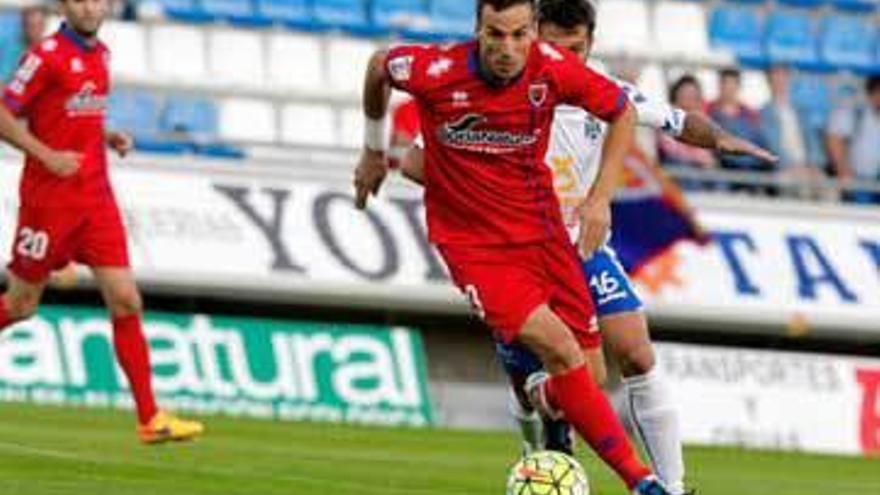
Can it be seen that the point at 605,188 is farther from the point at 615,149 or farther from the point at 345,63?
the point at 345,63

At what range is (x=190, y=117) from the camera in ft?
72.7

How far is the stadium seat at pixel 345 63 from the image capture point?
2327cm

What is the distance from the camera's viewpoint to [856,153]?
23.3 meters

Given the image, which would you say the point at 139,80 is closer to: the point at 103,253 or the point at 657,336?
the point at 657,336

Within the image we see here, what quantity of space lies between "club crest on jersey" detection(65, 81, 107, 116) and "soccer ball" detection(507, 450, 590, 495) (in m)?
4.82

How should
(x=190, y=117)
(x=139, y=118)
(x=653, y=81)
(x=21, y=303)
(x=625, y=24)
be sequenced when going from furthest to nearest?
(x=625, y=24) → (x=653, y=81) → (x=190, y=117) → (x=139, y=118) → (x=21, y=303)

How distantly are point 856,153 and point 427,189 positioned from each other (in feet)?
41.8

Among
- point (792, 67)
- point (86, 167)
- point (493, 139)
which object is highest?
point (493, 139)

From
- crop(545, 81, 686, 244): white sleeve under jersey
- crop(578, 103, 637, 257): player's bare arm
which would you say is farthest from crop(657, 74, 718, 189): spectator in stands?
crop(578, 103, 637, 257): player's bare arm

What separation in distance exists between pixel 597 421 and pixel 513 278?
2.07 ft

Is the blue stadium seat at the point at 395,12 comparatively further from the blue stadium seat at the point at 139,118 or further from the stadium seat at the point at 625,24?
the blue stadium seat at the point at 139,118

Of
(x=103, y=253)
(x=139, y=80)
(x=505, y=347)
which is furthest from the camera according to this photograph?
(x=139, y=80)

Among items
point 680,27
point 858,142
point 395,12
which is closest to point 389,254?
point 395,12

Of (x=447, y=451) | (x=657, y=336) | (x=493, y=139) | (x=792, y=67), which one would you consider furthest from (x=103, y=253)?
(x=792, y=67)
